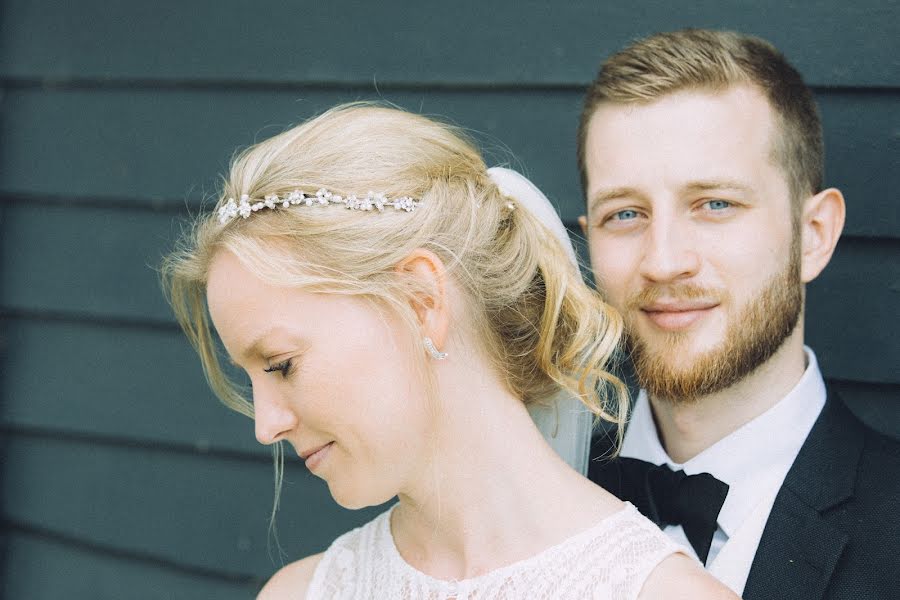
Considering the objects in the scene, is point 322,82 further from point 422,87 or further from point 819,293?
point 819,293

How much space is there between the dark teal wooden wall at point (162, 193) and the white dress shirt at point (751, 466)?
0.30 metres

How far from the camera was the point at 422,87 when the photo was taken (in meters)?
2.44

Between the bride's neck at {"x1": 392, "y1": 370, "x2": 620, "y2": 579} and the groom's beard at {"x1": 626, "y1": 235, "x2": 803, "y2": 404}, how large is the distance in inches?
15.5

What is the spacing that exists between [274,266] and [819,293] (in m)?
1.33

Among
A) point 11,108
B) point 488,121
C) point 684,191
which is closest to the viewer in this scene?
point 684,191

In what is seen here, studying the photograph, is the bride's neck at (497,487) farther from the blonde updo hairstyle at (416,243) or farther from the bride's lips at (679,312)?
the bride's lips at (679,312)

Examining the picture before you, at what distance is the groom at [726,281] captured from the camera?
174 centimetres

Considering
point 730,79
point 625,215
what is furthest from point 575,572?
point 730,79

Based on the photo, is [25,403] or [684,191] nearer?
[684,191]

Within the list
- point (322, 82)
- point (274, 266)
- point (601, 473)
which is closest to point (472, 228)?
point (274, 266)

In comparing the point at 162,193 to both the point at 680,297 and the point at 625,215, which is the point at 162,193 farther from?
the point at 680,297

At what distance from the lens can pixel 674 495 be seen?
5.88ft

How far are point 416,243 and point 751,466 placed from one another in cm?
87

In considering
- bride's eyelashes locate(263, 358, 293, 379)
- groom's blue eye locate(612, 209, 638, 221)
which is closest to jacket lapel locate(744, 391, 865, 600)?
A: groom's blue eye locate(612, 209, 638, 221)
